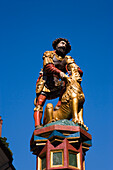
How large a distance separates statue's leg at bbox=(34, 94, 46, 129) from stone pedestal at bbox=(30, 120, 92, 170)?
0.62m

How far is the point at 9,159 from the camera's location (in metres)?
20.7

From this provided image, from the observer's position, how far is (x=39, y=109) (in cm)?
912

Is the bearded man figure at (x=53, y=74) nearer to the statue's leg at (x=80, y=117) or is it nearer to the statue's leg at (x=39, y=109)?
the statue's leg at (x=39, y=109)

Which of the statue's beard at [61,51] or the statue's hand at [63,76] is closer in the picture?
the statue's hand at [63,76]

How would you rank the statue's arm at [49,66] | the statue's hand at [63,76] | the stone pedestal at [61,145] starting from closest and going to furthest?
the stone pedestal at [61,145], the statue's hand at [63,76], the statue's arm at [49,66]

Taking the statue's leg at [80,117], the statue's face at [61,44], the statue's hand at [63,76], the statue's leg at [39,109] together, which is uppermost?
the statue's face at [61,44]

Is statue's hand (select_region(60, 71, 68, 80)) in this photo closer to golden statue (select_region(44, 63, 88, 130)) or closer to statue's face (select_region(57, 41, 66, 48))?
golden statue (select_region(44, 63, 88, 130))

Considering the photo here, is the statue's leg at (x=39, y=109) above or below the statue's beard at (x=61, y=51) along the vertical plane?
below

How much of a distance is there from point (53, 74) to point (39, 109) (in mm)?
1013

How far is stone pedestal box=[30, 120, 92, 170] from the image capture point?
25.1 feet

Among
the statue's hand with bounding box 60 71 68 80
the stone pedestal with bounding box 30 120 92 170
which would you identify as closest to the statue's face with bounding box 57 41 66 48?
the statue's hand with bounding box 60 71 68 80

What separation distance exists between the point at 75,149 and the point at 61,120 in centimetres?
79

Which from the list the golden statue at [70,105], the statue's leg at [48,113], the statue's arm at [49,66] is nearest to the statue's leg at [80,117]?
the golden statue at [70,105]

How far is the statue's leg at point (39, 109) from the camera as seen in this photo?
886 centimetres
